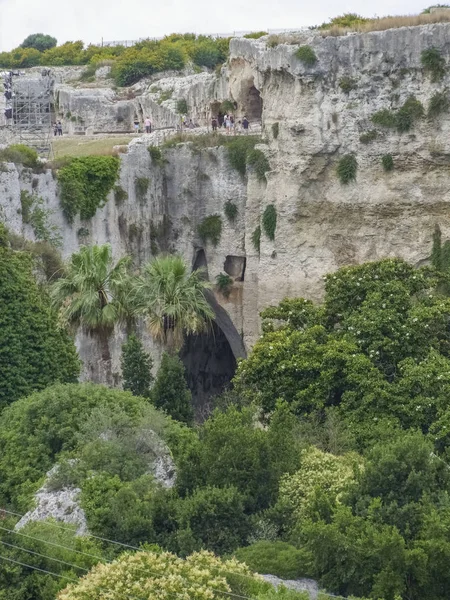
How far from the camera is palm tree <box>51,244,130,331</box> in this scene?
3447 cm

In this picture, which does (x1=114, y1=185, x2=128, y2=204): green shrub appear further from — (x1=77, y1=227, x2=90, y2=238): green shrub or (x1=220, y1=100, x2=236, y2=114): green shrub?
(x1=220, y1=100, x2=236, y2=114): green shrub

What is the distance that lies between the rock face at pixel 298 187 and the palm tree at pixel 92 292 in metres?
2.91

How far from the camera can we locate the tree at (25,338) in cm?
3328

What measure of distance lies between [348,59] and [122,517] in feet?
62.0

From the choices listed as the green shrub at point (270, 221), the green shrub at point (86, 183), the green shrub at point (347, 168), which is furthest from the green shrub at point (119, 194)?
the green shrub at point (347, 168)

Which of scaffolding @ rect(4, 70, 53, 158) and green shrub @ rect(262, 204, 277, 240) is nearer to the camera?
green shrub @ rect(262, 204, 277, 240)

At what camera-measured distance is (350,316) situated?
113ft

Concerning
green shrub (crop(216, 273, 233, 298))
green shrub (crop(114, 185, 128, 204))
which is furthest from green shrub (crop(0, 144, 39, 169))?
green shrub (crop(216, 273, 233, 298))

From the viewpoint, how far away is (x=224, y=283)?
4512 centimetres

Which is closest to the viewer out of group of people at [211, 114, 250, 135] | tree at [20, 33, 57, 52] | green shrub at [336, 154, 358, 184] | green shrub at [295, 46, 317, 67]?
green shrub at [295, 46, 317, 67]

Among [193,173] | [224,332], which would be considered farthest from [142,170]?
[224,332]

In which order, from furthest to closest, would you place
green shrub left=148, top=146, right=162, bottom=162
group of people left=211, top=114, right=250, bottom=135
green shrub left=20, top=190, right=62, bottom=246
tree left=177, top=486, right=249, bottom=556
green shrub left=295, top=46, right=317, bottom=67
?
1. group of people left=211, top=114, right=250, bottom=135
2. green shrub left=148, top=146, right=162, bottom=162
3. green shrub left=295, top=46, right=317, bottom=67
4. green shrub left=20, top=190, right=62, bottom=246
5. tree left=177, top=486, right=249, bottom=556

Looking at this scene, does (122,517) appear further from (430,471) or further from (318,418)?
(318,418)

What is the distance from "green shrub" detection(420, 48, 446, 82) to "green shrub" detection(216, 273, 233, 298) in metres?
9.37
